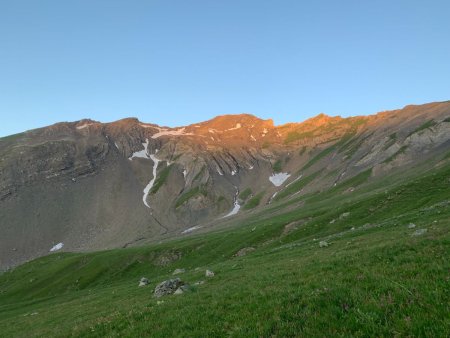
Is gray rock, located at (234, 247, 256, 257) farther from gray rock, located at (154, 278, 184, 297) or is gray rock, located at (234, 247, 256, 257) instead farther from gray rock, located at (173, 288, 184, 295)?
gray rock, located at (173, 288, 184, 295)

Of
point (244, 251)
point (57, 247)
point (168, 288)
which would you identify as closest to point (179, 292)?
point (168, 288)

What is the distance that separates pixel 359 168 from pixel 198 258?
120 meters

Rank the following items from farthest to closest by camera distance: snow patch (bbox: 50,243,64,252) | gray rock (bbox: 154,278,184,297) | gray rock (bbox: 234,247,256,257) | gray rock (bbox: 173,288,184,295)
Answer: snow patch (bbox: 50,243,64,252) → gray rock (bbox: 234,247,256,257) → gray rock (bbox: 154,278,184,297) → gray rock (bbox: 173,288,184,295)

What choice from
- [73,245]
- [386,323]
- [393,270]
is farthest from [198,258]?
[73,245]

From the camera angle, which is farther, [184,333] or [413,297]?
[184,333]

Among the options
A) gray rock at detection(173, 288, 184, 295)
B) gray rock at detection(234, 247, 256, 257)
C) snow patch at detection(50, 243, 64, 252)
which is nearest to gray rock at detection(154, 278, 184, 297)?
gray rock at detection(173, 288, 184, 295)

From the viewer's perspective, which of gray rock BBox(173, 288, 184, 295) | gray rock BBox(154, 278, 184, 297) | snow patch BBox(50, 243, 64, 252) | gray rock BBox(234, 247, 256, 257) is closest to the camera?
gray rock BBox(173, 288, 184, 295)

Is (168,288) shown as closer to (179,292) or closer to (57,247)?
(179,292)

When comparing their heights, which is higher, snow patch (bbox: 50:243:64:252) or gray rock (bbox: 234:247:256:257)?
gray rock (bbox: 234:247:256:257)

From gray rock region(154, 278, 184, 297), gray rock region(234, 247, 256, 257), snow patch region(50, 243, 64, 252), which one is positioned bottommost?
snow patch region(50, 243, 64, 252)

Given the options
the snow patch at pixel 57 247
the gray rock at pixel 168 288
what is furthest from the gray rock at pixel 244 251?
the snow patch at pixel 57 247

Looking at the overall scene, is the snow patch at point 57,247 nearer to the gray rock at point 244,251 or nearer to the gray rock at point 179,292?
the gray rock at point 244,251

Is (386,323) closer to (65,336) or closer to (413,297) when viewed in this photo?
(413,297)

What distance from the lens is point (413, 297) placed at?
38.4 ft
